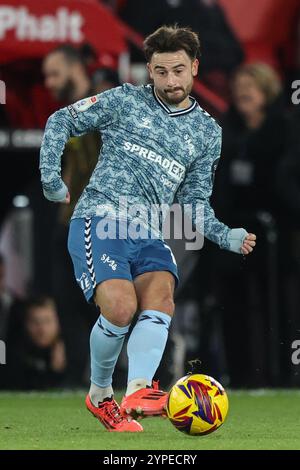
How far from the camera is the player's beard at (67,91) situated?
1038cm

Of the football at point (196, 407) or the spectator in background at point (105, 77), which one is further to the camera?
the spectator in background at point (105, 77)

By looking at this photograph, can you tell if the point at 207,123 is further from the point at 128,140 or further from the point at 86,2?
the point at 86,2

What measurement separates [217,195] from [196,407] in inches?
160

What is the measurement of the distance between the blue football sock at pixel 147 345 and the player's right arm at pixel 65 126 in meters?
0.71

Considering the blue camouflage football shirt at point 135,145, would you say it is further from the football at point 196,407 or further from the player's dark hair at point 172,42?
the football at point 196,407

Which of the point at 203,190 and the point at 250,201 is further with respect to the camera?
the point at 250,201

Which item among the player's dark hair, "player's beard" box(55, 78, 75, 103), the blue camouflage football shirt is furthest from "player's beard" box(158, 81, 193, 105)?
"player's beard" box(55, 78, 75, 103)

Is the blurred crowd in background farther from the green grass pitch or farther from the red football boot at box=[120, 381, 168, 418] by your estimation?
the red football boot at box=[120, 381, 168, 418]

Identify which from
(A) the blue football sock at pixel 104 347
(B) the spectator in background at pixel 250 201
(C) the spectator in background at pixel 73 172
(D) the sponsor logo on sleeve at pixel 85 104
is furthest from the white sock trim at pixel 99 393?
(B) the spectator in background at pixel 250 201

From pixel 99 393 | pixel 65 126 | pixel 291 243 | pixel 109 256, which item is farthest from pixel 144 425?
pixel 291 243

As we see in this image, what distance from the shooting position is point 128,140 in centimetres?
723

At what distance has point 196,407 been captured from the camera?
664cm

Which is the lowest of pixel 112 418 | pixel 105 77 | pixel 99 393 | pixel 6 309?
pixel 112 418

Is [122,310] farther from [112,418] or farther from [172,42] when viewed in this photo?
[172,42]
